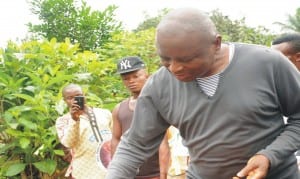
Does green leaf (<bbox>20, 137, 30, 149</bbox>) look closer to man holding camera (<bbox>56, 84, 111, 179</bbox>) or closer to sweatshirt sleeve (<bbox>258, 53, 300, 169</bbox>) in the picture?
man holding camera (<bbox>56, 84, 111, 179</bbox>)

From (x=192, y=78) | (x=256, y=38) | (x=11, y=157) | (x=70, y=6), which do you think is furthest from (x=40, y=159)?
(x=256, y=38)

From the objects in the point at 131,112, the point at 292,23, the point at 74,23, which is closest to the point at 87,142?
the point at 131,112

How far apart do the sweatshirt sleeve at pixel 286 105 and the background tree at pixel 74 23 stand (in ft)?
23.3

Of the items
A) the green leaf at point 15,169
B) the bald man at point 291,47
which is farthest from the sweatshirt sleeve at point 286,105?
the green leaf at point 15,169

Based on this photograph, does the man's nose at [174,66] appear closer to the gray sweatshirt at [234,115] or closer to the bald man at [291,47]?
the gray sweatshirt at [234,115]

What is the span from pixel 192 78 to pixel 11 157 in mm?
3940

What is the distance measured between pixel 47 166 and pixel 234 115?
355 cm

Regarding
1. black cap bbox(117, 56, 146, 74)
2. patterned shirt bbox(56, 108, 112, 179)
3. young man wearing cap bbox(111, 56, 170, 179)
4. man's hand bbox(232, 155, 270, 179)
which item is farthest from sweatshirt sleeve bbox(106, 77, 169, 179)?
patterned shirt bbox(56, 108, 112, 179)

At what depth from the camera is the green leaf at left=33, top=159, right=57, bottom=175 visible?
530 cm

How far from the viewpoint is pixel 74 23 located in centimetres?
988

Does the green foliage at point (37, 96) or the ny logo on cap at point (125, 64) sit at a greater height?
the ny logo on cap at point (125, 64)

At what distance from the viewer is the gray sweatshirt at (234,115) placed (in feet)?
6.90

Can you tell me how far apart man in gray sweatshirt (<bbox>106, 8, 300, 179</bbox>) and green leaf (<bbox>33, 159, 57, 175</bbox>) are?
3141mm

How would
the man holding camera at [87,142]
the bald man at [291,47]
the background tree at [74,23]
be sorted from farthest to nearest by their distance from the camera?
the background tree at [74,23], the man holding camera at [87,142], the bald man at [291,47]
